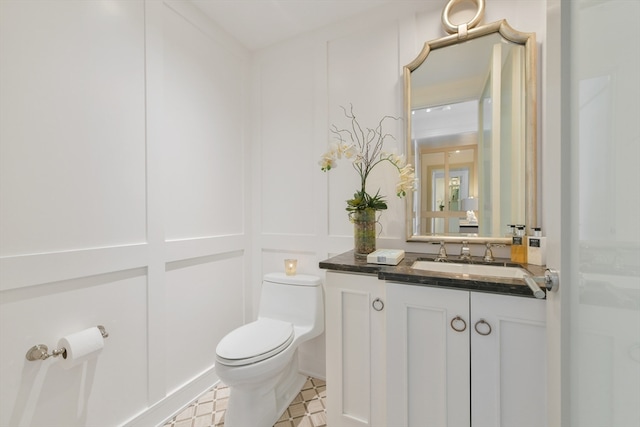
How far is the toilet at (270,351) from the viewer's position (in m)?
1.30

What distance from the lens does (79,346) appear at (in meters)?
1.10

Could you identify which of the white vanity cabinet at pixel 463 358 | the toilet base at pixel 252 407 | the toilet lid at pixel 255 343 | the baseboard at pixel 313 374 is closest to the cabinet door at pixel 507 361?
the white vanity cabinet at pixel 463 358

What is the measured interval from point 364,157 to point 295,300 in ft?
3.37

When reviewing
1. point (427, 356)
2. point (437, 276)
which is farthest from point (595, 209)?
point (427, 356)

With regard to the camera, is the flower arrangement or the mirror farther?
the flower arrangement

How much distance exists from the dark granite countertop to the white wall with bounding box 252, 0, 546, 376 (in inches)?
12.7

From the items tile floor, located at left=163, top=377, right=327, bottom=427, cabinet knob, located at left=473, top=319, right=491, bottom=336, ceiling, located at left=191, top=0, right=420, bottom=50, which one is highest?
ceiling, located at left=191, top=0, right=420, bottom=50

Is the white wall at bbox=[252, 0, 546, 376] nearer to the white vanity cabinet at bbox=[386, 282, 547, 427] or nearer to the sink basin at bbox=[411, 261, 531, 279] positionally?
the sink basin at bbox=[411, 261, 531, 279]

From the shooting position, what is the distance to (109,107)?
4.26ft

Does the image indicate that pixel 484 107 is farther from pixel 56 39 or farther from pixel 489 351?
pixel 56 39

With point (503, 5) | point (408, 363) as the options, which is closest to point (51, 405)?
point (408, 363)

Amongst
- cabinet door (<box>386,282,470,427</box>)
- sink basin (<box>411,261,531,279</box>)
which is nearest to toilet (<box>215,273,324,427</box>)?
cabinet door (<box>386,282,470,427</box>)

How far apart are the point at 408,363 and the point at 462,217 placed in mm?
831

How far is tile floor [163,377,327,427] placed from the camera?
4.97 feet
